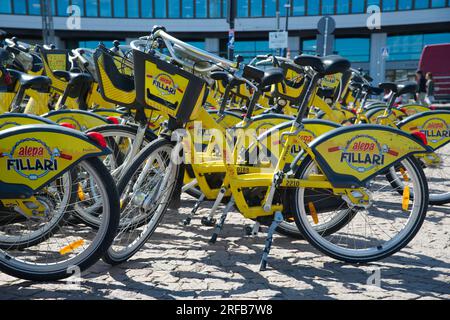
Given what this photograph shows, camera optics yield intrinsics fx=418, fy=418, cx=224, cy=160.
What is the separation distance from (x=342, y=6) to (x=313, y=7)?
6.60 ft

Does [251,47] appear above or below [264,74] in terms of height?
above

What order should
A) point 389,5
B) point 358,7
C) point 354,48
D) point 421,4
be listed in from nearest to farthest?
point 421,4 < point 389,5 < point 358,7 < point 354,48

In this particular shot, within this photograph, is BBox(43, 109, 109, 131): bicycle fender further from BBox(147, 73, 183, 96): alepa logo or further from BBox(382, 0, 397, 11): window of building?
BBox(382, 0, 397, 11): window of building

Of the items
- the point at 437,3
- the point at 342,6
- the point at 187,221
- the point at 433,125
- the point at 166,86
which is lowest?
the point at 187,221

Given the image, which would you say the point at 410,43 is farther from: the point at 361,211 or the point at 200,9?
the point at 361,211

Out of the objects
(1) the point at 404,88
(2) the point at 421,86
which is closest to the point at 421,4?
(2) the point at 421,86

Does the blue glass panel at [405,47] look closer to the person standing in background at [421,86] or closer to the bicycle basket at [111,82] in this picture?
the person standing in background at [421,86]

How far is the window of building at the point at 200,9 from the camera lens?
30484 millimetres

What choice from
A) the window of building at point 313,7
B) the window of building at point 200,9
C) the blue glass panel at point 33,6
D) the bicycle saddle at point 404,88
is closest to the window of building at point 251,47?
the window of building at point 200,9

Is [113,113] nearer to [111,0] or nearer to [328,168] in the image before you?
[328,168]

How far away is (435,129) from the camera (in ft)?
14.9

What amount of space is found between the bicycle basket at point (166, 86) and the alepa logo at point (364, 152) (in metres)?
1.12

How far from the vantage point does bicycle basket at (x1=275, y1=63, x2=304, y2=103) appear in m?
5.55

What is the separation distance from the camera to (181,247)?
10.8ft
